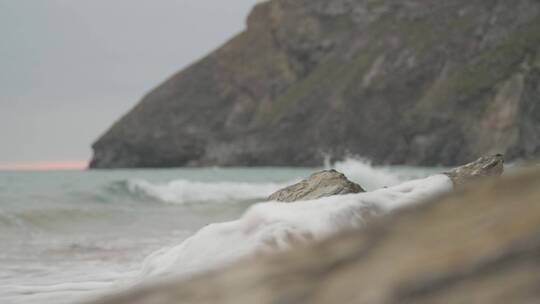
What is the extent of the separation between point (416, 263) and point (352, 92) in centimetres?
8483

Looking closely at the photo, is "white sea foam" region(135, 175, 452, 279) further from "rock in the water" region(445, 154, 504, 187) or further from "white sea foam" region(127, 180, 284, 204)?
"white sea foam" region(127, 180, 284, 204)

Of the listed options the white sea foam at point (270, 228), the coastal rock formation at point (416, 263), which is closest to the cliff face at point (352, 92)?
the white sea foam at point (270, 228)

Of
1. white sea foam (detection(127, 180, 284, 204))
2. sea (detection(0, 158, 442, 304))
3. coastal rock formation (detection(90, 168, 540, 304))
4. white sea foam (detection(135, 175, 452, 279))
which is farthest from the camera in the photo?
white sea foam (detection(127, 180, 284, 204))

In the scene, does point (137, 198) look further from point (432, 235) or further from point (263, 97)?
point (263, 97)

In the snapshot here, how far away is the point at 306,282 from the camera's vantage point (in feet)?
5.00

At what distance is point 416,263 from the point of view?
1.44 m

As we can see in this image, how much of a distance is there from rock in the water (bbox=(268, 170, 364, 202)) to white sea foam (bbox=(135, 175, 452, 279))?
132 centimetres

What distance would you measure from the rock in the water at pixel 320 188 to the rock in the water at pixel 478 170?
0.82m

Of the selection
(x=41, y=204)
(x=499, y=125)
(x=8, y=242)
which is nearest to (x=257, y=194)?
(x=41, y=204)

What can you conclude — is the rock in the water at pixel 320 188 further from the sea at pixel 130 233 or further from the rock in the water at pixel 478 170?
the rock in the water at pixel 478 170

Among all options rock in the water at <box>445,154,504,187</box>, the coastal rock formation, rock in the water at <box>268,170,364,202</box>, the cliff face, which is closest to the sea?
rock in the water at <box>445,154,504,187</box>

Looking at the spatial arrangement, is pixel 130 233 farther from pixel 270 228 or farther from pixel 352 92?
pixel 352 92

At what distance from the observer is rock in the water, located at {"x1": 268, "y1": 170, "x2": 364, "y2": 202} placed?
19.8 ft

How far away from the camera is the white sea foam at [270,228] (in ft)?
12.3
